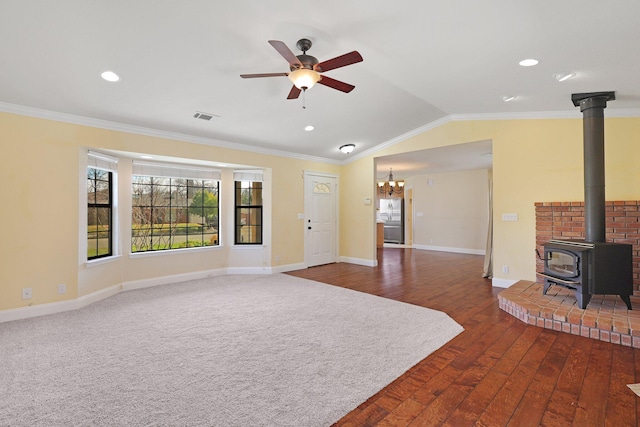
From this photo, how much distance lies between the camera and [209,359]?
266 cm

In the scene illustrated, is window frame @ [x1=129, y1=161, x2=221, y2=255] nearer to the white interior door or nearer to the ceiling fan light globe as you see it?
the white interior door

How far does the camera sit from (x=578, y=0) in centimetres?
219

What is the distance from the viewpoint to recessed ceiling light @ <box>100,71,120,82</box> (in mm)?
3249

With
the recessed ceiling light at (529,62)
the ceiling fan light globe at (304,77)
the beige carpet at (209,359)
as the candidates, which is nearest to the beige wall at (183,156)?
the beige carpet at (209,359)

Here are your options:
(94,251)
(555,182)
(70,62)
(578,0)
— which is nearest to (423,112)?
(555,182)

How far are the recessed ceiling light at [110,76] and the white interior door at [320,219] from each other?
13.6 feet

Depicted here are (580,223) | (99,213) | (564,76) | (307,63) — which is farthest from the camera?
(99,213)

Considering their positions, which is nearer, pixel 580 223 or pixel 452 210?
pixel 580 223

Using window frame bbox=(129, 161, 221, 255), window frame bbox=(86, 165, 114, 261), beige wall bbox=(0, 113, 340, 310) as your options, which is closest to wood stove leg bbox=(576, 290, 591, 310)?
window frame bbox=(129, 161, 221, 255)

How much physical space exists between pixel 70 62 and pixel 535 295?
18.8 feet

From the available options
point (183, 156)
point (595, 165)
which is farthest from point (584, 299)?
point (183, 156)

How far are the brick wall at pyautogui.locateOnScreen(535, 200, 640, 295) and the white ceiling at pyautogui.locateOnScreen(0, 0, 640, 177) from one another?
131 cm

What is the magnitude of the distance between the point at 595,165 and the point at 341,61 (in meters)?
3.35

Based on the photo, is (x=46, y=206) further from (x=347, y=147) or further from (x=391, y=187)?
(x=391, y=187)
